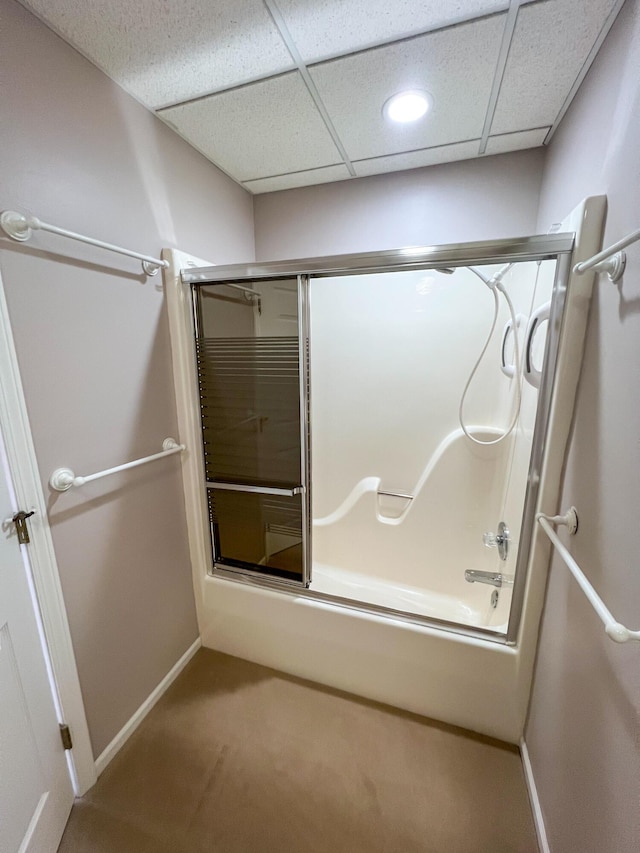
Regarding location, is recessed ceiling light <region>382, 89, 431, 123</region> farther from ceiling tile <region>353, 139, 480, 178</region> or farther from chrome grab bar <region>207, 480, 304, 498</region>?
chrome grab bar <region>207, 480, 304, 498</region>

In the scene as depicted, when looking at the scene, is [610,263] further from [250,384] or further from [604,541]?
[250,384]

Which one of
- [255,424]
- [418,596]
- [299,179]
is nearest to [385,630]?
[418,596]

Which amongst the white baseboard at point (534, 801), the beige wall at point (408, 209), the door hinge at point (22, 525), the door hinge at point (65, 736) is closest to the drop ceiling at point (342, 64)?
the beige wall at point (408, 209)

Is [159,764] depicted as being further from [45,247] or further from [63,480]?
[45,247]

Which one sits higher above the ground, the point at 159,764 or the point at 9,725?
the point at 9,725

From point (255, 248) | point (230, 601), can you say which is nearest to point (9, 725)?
point (230, 601)

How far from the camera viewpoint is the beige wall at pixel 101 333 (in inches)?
38.4

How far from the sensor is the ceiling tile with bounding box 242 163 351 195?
1.80 meters

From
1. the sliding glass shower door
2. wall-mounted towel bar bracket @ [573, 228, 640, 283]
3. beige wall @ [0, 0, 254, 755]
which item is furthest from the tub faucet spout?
beige wall @ [0, 0, 254, 755]

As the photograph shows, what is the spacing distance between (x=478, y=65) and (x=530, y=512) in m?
1.52

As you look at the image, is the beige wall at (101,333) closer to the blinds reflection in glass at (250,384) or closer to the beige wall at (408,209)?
the blinds reflection in glass at (250,384)

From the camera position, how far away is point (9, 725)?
94 cm

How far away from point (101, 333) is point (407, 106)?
4.68 ft

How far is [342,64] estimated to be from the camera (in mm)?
1113
